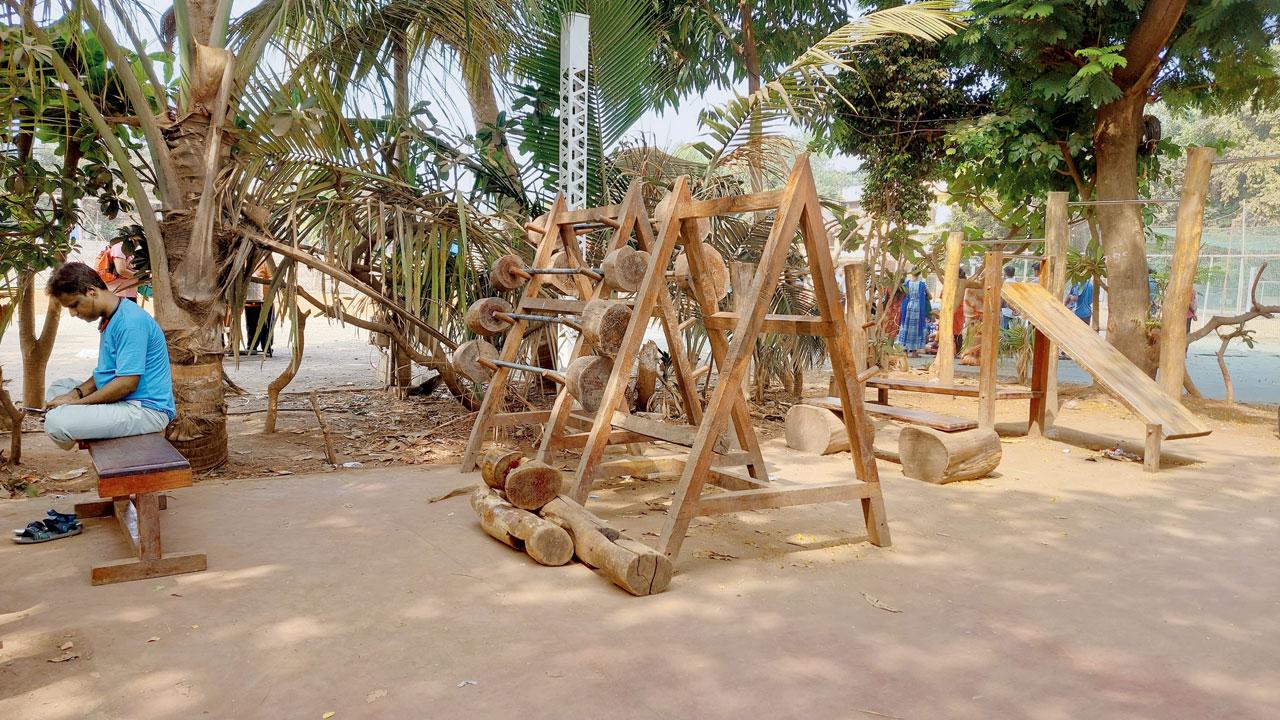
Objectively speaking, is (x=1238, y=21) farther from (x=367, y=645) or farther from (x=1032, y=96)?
(x=367, y=645)

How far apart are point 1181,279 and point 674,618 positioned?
20.3 ft

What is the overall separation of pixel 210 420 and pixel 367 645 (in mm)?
3148

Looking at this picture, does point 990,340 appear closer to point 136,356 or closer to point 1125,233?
point 1125,233

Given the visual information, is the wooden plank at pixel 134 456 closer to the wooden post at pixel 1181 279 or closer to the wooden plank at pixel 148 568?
the wooden plank at pixel 148 568

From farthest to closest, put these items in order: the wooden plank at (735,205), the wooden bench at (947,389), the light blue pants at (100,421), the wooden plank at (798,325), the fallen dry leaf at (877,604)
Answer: the wooden bench at (947,389)
the light blue pants at (100,421)
the wooden plank at (798,325)
the wooden plank at (735,205)
the fallen dry leaf at (877,604)

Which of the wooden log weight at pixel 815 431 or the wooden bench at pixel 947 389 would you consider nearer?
the wooden log weight at pixel 815 431

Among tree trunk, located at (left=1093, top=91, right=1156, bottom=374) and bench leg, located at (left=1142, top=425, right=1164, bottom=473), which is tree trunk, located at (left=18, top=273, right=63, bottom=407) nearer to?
bench leg, located at (left=1142, top=425, right=1164, bottom=473)

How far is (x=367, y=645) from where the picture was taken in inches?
114

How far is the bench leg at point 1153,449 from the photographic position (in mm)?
5832

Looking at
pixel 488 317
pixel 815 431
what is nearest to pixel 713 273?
pixel 488 317

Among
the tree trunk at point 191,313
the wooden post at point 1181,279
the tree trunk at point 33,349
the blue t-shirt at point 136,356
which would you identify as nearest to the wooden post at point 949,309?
the wooden post at point 1181,279

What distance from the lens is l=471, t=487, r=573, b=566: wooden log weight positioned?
371 cm

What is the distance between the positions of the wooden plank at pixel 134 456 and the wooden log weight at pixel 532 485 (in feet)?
4.38

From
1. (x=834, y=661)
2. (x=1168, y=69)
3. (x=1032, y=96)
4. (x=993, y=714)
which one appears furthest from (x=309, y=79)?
(x=1168, y=69)
